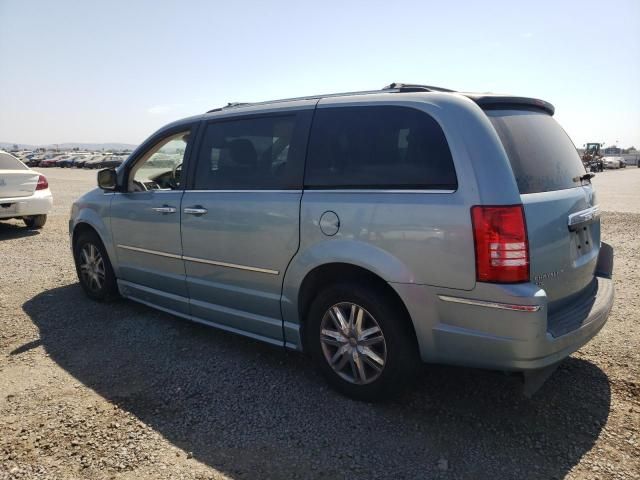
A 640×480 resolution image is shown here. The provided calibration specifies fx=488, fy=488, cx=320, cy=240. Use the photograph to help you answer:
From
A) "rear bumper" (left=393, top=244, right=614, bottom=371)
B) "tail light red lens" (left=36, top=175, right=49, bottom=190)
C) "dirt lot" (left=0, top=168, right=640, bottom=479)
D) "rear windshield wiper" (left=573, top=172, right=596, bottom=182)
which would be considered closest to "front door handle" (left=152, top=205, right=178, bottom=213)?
"dirt lot" (left=0, top=168, right=640, bottom=479)

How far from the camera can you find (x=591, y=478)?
8.05ft

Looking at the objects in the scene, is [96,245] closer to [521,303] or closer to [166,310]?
[166,310]

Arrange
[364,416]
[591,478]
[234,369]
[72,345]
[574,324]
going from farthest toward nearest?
[72,345], [234,369], [364,416], [574,324], [591,478]

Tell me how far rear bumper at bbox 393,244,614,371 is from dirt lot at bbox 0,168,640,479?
1.60ft

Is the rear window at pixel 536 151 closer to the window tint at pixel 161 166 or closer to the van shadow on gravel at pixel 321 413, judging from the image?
the van shadow on gravel at pixel 321 413

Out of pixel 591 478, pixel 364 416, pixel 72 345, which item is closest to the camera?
pixel 591 478

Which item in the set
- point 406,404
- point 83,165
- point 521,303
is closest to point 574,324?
point 521,303

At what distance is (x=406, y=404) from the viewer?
3199 millimetres

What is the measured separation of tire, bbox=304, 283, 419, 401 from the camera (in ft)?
9.71

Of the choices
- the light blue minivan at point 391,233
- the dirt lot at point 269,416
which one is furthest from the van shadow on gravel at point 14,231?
the light blue minivan at point 391,233

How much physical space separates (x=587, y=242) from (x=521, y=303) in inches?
40.1

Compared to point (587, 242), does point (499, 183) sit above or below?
above

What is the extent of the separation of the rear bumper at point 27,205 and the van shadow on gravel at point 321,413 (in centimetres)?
601

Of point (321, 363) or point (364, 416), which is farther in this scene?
point (321, 363)
